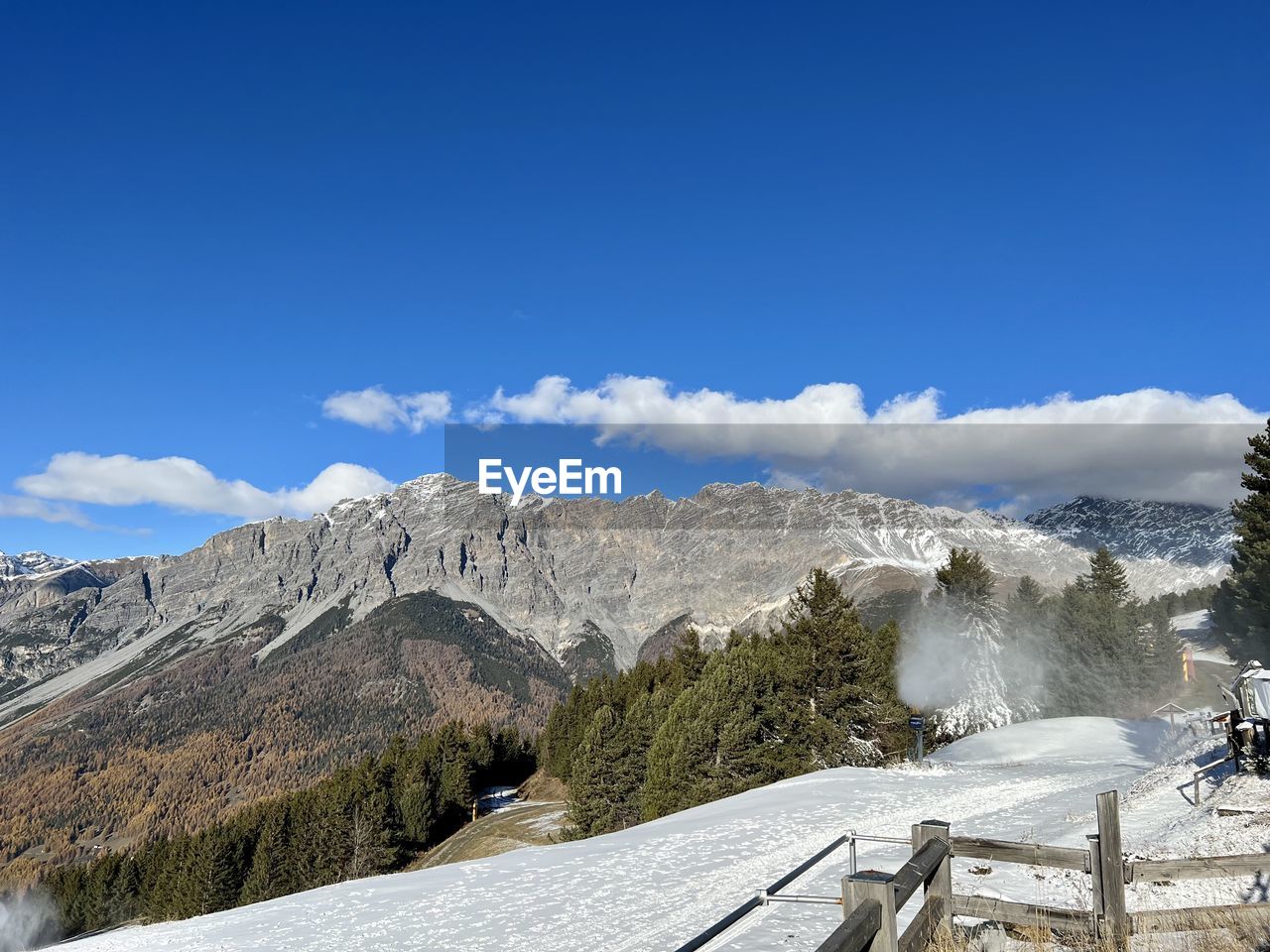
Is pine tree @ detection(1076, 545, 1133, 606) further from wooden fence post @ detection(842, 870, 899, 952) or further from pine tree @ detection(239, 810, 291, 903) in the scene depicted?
wooden fence post @ detection(842, 870, 899, 952)

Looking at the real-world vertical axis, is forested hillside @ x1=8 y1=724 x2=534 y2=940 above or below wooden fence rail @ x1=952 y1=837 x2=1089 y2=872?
below

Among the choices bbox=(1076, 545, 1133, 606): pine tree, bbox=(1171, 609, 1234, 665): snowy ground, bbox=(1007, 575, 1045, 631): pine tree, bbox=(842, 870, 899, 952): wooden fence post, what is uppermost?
bbox=(842, 870, 899, 952): wooden fence post

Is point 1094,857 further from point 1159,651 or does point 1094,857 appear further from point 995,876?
point 1159,651

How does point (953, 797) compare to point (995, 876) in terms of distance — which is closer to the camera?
point (995, 876)

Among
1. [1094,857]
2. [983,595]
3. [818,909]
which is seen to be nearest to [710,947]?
[818,909]

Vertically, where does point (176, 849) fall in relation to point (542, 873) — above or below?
below

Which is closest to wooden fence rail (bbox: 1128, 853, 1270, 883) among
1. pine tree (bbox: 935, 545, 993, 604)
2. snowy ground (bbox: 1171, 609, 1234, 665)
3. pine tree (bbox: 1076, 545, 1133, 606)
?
snowy ground (bbox: 1171, 609, 1234, 665)
